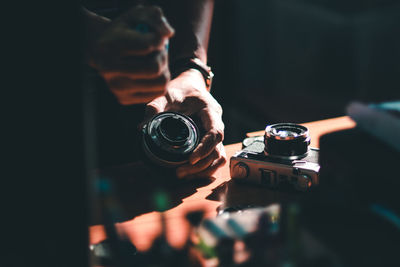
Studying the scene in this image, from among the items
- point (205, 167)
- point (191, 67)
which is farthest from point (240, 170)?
point (191, 67)

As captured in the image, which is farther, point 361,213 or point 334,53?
point 334,53

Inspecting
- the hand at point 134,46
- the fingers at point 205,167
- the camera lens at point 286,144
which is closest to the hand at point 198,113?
the fingers at point 205,167

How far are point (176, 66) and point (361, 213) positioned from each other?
767mm

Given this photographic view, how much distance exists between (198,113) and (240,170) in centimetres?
19

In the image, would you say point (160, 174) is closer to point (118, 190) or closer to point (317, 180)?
point (118, 190)

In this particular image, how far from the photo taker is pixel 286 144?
0.77 m

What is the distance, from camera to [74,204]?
35 centimetres

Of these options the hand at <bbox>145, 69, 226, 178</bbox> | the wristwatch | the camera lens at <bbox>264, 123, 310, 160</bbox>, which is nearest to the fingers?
the hand at <bbox>145, 69, 226, 178</bbox>

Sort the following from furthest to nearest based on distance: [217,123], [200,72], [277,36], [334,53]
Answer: [277,36]
[334,53]
[200,72]
[217,123]

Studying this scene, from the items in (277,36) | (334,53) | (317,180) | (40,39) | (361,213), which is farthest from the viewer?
(277,36)

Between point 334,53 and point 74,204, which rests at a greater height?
point 74,204

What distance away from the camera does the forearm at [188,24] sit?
3.76ft

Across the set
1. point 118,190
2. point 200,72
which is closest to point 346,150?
point 200,72

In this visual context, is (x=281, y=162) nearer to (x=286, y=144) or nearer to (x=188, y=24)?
(x=286, y=144)
